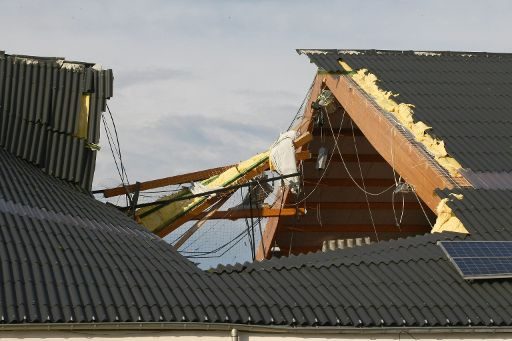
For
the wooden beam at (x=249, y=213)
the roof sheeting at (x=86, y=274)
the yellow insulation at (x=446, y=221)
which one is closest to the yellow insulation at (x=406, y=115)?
the yellow insulation at (x=446, y=221)

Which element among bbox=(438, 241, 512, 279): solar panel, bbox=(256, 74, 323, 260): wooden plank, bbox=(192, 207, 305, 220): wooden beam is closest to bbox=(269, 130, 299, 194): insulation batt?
bbox=(256, 74, 323, 260): wooden plank

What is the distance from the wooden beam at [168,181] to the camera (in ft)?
76.5

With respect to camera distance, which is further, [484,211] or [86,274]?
[484,211]

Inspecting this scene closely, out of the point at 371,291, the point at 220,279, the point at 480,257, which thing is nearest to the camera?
the point at 220,279

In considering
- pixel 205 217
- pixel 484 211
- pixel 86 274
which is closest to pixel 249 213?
pixel 205 217

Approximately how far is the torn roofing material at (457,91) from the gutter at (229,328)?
586 centimetres

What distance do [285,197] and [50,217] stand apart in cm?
1172

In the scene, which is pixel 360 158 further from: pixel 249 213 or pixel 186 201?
pixel 186 201

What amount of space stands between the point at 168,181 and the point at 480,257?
10.7m

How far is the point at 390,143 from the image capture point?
21.2m

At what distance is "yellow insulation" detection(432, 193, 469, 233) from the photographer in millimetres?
17297

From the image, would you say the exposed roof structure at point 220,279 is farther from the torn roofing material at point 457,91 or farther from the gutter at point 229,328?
the torn roofing material at point 457,91

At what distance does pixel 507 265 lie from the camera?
15.9 m

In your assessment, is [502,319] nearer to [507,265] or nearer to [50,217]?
[507,265]
